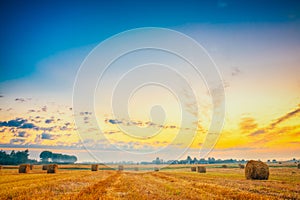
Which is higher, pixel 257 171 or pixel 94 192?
pixel 257 171

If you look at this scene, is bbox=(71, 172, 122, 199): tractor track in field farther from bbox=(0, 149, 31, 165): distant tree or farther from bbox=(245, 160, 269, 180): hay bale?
bbox=(0, 149, 31, 165): distant tree

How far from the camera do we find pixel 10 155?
14975cm

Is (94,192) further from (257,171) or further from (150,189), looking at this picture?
(257,171)

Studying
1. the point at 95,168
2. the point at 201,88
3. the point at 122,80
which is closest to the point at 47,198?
the point at 122,80

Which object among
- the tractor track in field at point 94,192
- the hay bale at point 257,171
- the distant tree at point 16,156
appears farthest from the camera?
the distant tree at point 16,156

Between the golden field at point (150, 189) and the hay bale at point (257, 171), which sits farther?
the hay bale at point (257, 171)

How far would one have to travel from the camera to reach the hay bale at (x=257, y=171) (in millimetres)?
25641

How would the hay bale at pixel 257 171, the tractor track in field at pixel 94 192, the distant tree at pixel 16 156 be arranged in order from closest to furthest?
the tractor track in field at pixel 94 192
the hay bale at pixel 257 171
the distant tree at pixel 16 156

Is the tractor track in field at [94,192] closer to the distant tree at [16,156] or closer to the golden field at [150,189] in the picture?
the golden field at [150,189]

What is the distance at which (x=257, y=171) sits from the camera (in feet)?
84.5

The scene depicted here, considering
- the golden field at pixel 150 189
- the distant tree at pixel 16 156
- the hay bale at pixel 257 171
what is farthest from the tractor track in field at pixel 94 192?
the distant tree at pixel 16 156

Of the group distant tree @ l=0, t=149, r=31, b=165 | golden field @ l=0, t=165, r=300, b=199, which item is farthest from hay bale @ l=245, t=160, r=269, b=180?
distant tree @ l=0, t=149, r=31, b=165

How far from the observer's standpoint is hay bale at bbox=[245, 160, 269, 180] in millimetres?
25641

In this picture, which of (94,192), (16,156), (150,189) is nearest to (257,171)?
(150,189)
